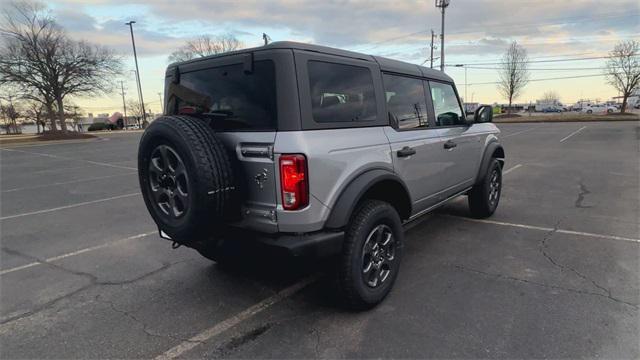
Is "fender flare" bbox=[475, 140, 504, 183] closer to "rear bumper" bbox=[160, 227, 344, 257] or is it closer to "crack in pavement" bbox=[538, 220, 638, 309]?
"crack in pavement" bbox=[538, 220, 638, 309]

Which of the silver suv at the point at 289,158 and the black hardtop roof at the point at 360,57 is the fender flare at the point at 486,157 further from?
the silver suv at the point at 289,158

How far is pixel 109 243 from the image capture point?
5.01 meters

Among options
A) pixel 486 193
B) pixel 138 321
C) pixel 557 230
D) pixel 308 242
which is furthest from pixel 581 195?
pixel 138 321

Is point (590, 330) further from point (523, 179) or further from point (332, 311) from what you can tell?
point (523, 179)

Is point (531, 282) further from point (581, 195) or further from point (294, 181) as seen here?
point (581, 195)

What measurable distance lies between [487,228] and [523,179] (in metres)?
4.33

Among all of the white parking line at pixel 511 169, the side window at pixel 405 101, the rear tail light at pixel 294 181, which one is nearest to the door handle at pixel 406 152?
the side window at pixel 405 101

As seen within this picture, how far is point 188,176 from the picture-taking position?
2.64 meters

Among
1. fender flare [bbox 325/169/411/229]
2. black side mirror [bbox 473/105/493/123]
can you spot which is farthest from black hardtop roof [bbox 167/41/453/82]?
fender flare [bbox 325/169/411/229]

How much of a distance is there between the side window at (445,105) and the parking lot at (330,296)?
4.65 ft

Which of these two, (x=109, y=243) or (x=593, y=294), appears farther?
(x=109, y=243)

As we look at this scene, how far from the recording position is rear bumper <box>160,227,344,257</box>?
260 cm

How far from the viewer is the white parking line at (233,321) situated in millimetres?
2645

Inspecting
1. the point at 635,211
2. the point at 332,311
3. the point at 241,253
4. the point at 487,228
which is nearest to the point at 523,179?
the point at 635,211
